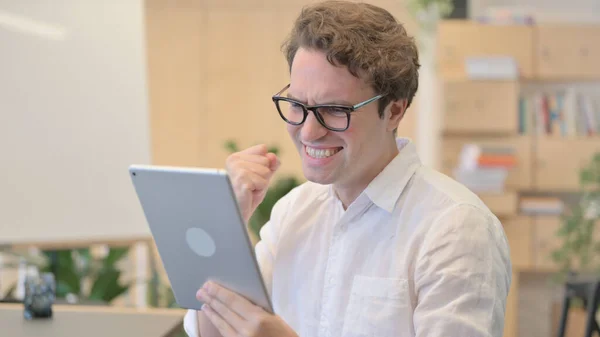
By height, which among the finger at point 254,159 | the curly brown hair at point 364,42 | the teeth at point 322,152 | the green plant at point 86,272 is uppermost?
the curly brown hair at point 364,42

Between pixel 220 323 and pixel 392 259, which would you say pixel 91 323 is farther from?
pixel 392 259

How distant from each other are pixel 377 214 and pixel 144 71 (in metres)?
1.76

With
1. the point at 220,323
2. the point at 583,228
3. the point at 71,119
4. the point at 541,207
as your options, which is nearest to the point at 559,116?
the point at 541,207

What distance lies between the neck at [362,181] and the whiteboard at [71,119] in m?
1.56

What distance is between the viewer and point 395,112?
157 centimetres

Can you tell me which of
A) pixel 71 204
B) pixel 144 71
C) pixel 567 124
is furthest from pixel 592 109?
pixel 71 204

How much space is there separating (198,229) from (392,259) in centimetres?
37

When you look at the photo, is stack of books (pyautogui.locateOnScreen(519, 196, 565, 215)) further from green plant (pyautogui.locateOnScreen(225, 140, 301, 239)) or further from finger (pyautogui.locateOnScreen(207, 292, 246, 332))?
finger (pyautogui.locateOnScreen(207, 292, 246, 332))

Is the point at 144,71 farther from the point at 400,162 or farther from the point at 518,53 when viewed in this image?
the point at 518,53

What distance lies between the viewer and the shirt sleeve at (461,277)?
136 centimetres

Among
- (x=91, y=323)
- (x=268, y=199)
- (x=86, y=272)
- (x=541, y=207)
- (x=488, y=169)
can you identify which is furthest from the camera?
(x=541, y=207)

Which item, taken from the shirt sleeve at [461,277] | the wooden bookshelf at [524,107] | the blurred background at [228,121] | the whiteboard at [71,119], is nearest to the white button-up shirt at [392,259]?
the shirt sleeve at [461,277]

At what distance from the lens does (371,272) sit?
153 centimetres

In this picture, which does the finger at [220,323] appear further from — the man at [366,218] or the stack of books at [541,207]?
the stack of books at [541,207]
